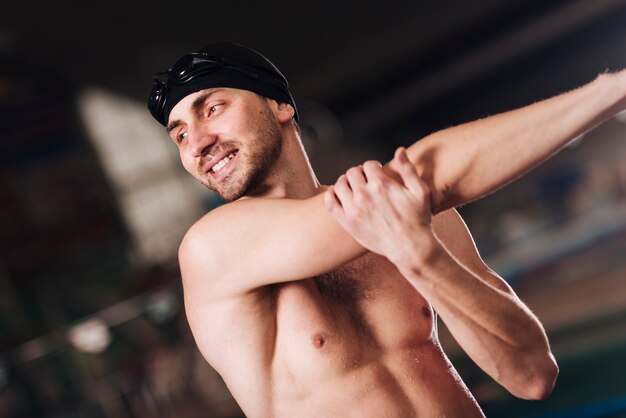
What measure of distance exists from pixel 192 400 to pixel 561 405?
299 cm

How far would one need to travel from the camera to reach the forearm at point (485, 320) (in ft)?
4.18

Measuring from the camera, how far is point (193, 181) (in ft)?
39.3

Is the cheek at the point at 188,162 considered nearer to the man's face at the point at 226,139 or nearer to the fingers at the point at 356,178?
the man's face at the point at 226,139

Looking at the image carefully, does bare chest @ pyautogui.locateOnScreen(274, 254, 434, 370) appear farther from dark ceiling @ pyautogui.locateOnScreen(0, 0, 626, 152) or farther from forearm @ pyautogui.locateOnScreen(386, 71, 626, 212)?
dark ceiling @ pyautogui.locateOnScreen(0, 0, 626, 152)

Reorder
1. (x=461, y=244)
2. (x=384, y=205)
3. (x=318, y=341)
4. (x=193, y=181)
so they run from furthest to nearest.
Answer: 1. (x=193, y=181)
2. (x=461, y=244)
3. (x=318, y=341)
4. (x=384, y=205)

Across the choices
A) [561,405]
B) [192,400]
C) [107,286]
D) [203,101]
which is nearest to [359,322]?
[203,101]

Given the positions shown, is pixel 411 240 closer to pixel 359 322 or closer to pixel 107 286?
pixel 359 322

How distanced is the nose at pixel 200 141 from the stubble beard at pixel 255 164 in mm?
60

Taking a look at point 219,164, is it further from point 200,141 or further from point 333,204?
point 333,204

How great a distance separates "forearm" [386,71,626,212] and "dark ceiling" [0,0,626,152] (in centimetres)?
846

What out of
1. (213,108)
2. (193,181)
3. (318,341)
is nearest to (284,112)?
(213,108)

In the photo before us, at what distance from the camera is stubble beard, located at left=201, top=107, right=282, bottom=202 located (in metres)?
1.52

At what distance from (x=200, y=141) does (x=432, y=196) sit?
51 centimetres

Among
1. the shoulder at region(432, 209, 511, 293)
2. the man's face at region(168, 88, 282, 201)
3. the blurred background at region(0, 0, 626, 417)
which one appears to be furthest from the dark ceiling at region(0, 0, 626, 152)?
the man's face at region(168, 88, 282, 201)
